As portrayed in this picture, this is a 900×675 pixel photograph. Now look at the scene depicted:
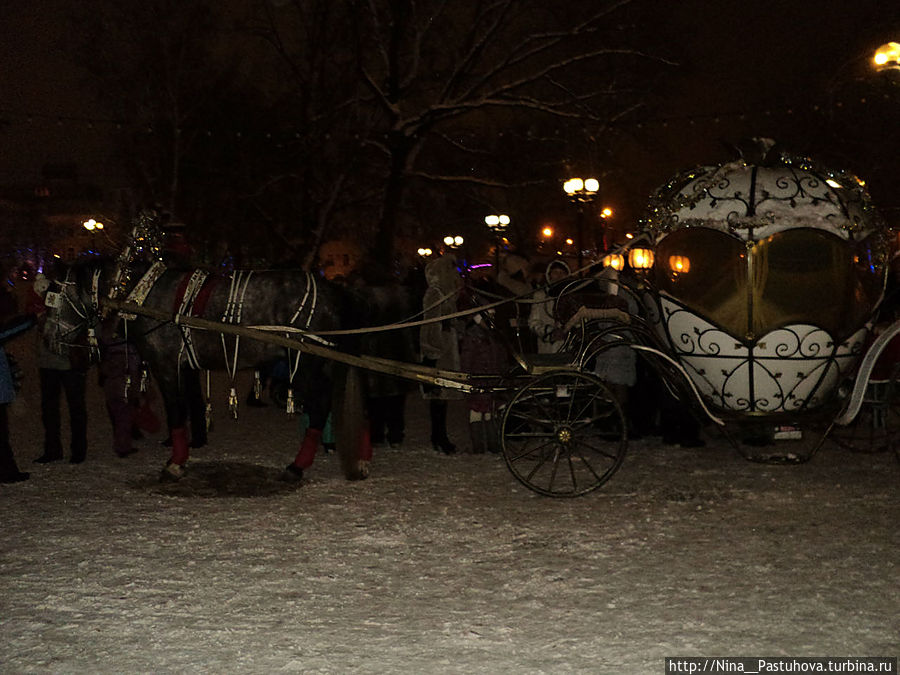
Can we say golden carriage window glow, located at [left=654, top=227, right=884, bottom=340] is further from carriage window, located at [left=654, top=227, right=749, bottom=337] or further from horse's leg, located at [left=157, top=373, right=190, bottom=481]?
horse's leg, located at [left=157, top=373, right=190, bottom=481]

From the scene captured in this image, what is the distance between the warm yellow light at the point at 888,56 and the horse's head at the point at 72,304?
1212cm

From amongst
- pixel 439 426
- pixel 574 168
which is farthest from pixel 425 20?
pixel 439 426

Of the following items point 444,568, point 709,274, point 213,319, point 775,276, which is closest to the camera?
point 444,568

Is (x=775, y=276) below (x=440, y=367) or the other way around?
the other way around

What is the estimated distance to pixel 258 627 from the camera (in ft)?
16.0

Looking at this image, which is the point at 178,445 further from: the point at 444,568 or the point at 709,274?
the point at 709,274

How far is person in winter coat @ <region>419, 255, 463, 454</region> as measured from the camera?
979 centimetres

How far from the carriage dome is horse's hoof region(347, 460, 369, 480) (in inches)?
117

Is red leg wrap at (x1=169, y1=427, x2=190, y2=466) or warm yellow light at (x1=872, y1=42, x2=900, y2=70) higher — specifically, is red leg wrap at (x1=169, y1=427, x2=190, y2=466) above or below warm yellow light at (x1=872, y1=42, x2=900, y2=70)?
below

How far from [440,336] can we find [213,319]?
2353mm

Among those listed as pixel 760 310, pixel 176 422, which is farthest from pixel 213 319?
pixel 760 310

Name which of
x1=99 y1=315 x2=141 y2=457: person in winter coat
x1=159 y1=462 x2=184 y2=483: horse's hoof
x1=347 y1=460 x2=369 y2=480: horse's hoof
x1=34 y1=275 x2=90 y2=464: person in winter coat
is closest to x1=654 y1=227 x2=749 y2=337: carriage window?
x1=347 y1=460 x2=369 y2=480: horse's hoof

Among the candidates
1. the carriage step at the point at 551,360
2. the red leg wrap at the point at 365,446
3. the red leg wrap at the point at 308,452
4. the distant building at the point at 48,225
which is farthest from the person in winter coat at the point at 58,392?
the distant building at the point at 48,225

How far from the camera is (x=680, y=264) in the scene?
8570 millimetres
